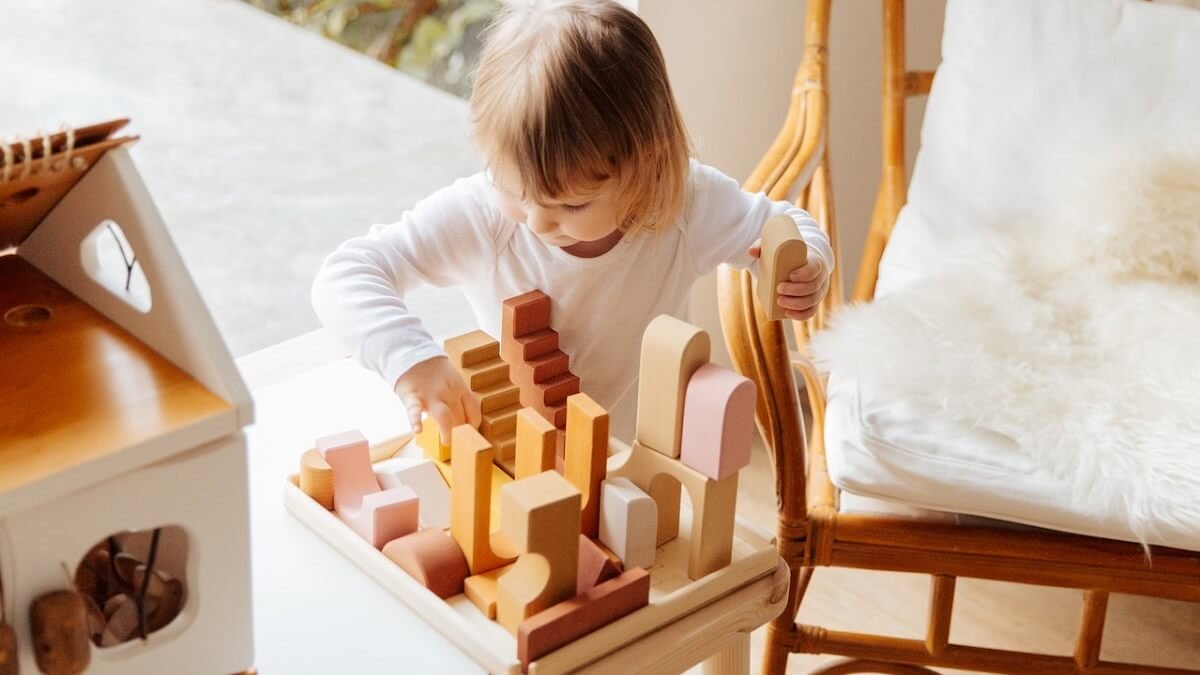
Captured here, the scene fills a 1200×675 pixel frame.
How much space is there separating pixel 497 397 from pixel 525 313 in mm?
77

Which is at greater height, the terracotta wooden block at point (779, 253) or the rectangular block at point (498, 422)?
the terracotta wooden block at point (779, 253)

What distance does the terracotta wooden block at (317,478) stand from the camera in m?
0.89

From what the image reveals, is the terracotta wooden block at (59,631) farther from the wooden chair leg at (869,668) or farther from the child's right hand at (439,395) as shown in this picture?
the wooden chair leg at (869,668)

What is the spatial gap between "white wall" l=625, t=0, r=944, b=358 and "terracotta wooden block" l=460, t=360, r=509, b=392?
76 centimetres

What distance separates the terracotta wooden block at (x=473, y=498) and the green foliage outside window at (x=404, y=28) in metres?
1.94

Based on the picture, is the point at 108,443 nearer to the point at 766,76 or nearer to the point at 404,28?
the point at 766,76

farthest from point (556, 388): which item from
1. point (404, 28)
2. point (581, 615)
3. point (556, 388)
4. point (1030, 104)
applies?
point (404, 28)

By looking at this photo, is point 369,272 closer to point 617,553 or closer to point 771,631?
point 617,553

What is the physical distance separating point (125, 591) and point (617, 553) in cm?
31

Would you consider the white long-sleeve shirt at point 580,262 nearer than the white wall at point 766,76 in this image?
Yes

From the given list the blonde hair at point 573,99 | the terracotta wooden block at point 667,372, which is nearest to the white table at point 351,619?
the terracotta wooden block at point 667,372

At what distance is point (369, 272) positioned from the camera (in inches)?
39.6

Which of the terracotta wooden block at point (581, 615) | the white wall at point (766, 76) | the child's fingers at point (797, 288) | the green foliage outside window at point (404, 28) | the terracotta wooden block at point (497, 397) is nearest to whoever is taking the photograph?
the terracotta wooden block at point (581, 615)

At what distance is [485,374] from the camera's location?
879 millimetres
